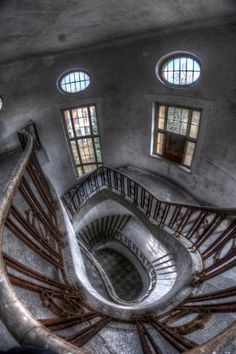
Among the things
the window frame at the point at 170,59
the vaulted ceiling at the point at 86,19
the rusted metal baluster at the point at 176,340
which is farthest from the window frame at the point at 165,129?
the rusted metal baluster at the point at 176,340

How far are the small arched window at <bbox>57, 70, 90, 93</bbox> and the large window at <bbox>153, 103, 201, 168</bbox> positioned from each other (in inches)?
87.8

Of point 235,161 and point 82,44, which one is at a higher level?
point 82,44

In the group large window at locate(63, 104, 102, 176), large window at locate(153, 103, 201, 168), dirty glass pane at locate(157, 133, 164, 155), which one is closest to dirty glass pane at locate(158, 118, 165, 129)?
large window at locate(153, 103, 201, 168)

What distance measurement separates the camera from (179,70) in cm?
630

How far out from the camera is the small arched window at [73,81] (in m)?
7.36

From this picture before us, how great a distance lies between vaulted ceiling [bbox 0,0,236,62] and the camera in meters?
3.77

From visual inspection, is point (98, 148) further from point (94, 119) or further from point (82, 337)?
point (82, 337)

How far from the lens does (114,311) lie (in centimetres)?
398

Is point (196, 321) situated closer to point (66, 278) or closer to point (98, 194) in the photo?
point (66, 278)

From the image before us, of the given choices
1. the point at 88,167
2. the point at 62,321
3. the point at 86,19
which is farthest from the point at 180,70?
the point at 62,321

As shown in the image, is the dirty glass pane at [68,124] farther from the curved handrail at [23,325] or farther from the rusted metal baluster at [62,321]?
the curved handrail at [23,325]

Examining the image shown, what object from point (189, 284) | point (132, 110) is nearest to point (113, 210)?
point (132, 110)

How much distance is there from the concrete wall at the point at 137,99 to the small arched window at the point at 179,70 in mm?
174

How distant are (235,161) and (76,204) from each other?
16.5 ft
